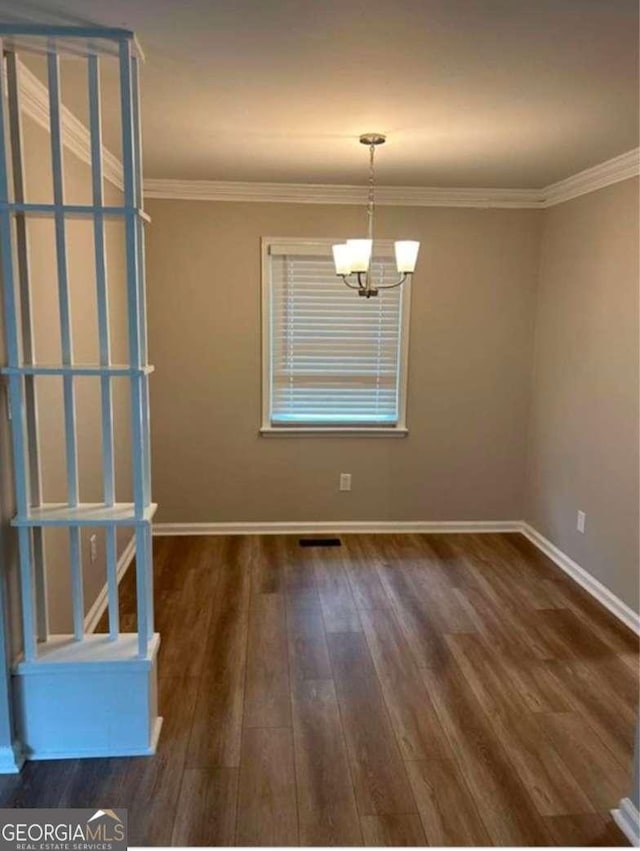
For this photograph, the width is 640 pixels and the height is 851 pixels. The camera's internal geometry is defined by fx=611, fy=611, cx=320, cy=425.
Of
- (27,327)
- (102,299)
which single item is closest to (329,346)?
(102,299)

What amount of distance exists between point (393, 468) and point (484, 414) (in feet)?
2.49

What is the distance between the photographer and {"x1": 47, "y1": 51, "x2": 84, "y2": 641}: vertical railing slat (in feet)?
6.30

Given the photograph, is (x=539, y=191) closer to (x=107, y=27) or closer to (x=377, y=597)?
(x=377, y=597)

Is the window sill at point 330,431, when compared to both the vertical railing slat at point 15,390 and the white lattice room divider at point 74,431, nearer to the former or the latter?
the white lattice room divider at point 74,431

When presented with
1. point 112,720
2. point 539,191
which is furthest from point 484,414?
point 112,720

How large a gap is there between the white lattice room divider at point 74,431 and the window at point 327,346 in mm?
2132

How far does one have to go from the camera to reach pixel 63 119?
2.56 metres

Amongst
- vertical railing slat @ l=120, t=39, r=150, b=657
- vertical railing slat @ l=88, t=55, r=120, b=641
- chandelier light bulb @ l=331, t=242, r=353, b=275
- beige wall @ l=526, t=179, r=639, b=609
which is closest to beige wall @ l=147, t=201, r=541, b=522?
beige wall @ l=526, t=179, r=639, b=609

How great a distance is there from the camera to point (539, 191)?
4074 mm

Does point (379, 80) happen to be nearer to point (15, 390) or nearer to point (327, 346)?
point (15, 390)

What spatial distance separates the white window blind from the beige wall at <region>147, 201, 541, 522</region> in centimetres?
13

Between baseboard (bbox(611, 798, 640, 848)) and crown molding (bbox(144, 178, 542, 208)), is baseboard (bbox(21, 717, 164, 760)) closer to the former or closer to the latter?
baseboard (bbox(611, 798, 640, 848))

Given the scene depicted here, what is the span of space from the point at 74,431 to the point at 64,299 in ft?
1.48

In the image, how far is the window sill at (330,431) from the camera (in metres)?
4.30
